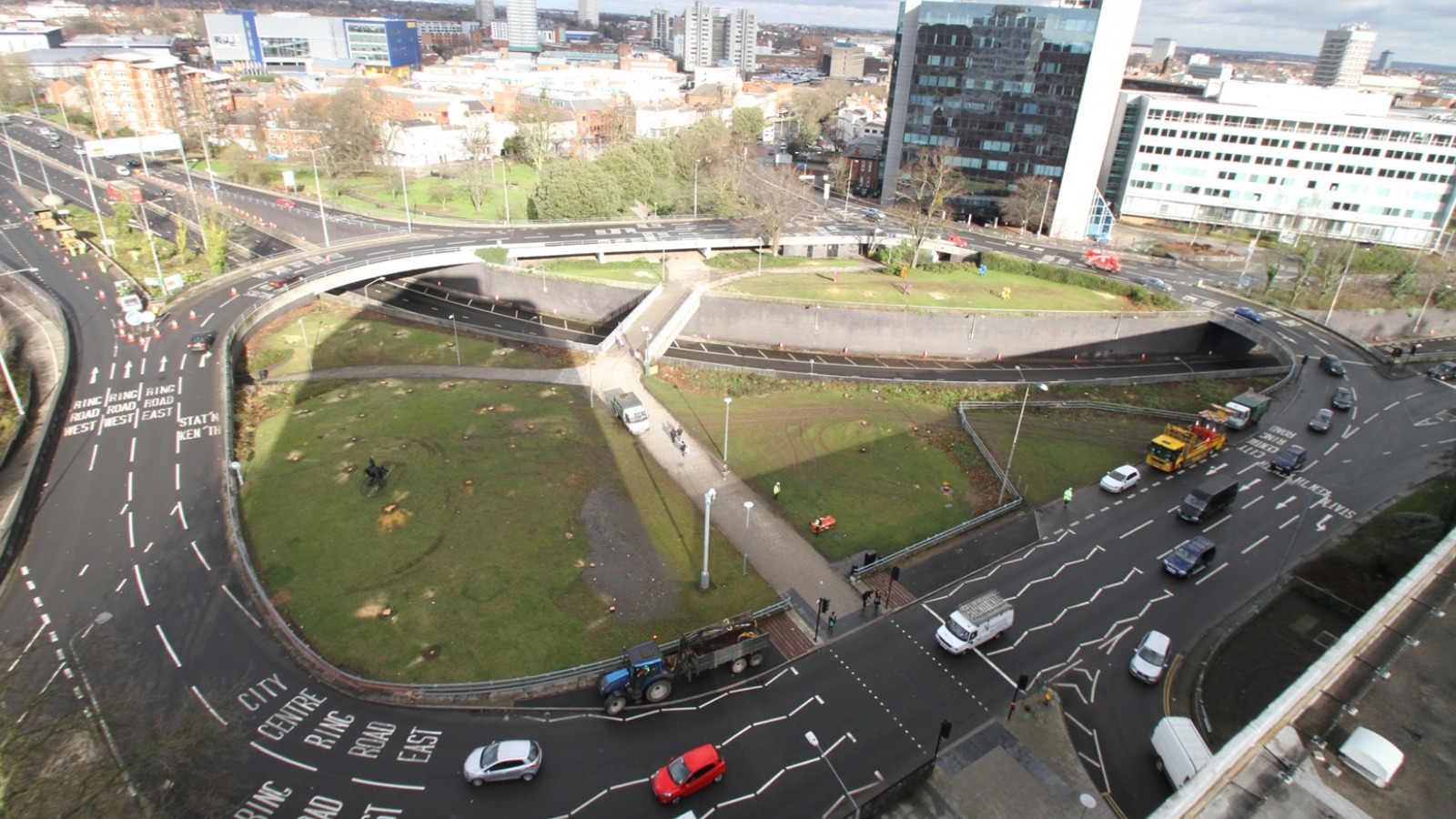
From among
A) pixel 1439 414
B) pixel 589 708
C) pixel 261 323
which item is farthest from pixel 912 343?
pixel 261 323

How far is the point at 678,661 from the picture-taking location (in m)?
28.8

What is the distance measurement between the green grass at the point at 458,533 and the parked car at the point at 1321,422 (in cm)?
4196

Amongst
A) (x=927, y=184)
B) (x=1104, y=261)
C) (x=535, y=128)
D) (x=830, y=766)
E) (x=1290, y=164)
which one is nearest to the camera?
(x=830, y=766)

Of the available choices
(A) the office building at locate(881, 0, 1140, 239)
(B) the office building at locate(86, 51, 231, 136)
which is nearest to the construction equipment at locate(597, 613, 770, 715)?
(A) the office building at locate(881, 0, 1140, 239)

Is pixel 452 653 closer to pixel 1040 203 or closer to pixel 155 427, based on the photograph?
pixel 155 427

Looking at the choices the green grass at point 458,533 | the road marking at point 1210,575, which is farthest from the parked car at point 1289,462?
the green grass at point 458,533

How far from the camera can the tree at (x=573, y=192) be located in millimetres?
89125

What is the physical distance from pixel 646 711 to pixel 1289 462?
42.0m

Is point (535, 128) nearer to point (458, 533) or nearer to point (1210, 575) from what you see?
point (458, 533)

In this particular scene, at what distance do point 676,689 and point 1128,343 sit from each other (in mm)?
61711

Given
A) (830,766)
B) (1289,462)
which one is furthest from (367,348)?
(1289,462)

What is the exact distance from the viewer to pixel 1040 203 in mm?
100500

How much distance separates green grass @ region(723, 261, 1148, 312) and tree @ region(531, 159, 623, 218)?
2510 centimetres

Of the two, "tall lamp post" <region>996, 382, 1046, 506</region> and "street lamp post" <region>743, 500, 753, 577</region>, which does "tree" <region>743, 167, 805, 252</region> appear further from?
"street lamp post" <region>743, 500, 753, 577</region>
